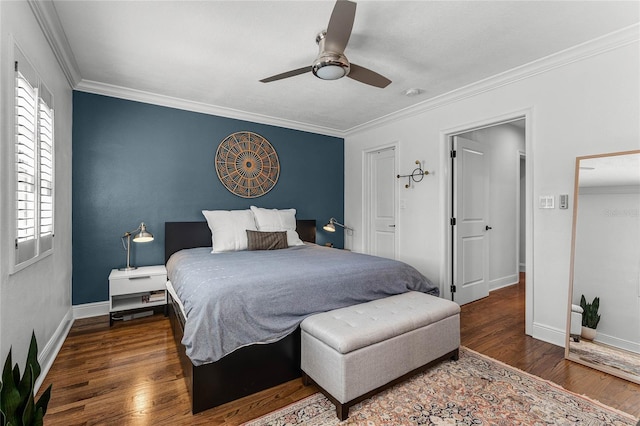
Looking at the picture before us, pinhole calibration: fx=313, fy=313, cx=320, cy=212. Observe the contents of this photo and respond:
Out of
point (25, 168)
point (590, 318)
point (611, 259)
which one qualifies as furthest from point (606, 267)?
point (25, 168)

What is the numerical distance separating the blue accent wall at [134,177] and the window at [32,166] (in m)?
0.97

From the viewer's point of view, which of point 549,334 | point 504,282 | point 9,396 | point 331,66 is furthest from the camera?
point 504,282

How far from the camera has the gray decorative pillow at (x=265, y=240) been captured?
3511mm

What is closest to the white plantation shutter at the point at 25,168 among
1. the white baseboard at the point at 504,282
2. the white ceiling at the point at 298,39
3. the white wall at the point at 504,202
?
the white ceiling at the point at 298,39

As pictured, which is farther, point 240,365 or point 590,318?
point 590,318

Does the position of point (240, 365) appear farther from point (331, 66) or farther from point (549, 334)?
point (549, 334)

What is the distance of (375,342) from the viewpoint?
1.88 m

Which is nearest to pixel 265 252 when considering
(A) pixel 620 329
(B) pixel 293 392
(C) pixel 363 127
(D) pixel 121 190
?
(B) pixel 293 392

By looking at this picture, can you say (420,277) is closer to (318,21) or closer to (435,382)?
(435,382)

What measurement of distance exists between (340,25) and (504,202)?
4110 millimetres

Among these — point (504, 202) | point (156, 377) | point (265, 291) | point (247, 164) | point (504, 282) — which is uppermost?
point (247, 164)

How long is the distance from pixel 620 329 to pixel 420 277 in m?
1.40

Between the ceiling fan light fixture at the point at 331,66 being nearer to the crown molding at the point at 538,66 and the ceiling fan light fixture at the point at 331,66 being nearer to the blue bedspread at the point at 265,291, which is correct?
the blue bedspread at the point at 265,291

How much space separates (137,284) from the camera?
3.25 m
